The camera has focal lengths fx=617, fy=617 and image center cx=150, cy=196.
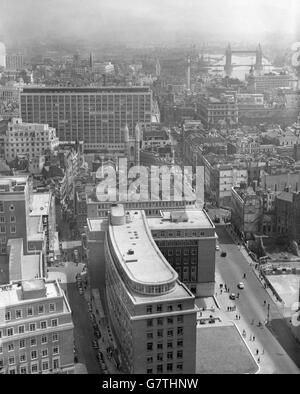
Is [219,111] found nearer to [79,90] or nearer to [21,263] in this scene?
[79,90]

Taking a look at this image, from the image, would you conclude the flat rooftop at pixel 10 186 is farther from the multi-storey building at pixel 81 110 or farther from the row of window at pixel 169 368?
the multi-storey building at pixel 81 110

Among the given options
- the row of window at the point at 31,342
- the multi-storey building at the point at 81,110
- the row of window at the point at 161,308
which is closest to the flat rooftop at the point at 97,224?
the row of window at the point at 161,308

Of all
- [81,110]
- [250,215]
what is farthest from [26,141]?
[250,215]

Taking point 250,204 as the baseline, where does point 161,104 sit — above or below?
above

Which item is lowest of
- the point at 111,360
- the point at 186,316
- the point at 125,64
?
the point at 111,360
